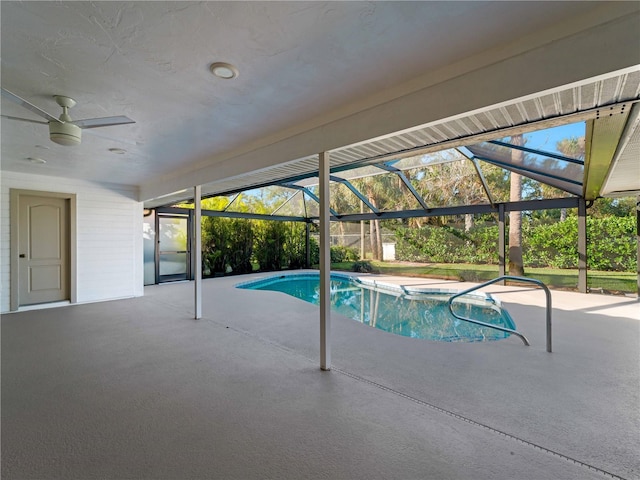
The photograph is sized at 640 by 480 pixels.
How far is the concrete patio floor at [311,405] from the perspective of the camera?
5.97 ft

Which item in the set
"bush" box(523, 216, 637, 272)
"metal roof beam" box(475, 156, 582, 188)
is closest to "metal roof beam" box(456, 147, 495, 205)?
"metal roof beam" box(475, 156, 582, 188)

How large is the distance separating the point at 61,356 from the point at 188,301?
3.05 m

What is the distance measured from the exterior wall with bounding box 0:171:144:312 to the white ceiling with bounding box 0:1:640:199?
11.1ft

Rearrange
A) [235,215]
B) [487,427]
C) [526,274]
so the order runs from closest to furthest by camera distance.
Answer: [487,427] → [526,274] → [235,215]

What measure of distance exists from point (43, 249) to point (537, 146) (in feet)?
33.0

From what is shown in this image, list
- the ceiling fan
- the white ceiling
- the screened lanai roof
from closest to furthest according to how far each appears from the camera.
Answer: the white ceiling → the screened lanai roof → the ceiling fan

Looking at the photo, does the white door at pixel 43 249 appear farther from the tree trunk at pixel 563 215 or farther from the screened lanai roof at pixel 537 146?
the tree trunk at pixel 563 215

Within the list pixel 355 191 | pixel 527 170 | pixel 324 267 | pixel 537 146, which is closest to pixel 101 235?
pixel 324 267

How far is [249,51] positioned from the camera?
2.01 meters

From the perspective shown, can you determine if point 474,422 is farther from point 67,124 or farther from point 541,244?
point 541,244

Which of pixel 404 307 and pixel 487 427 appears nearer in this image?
pixel 487 427

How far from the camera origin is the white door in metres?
5.71

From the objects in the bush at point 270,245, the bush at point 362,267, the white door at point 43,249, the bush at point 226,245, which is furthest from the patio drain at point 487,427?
the bush at point 362,267

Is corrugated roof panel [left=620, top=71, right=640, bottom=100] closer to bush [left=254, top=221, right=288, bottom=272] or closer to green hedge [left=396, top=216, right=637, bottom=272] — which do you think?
green hedge [left=396, top=216, right=637, bottom=272]
